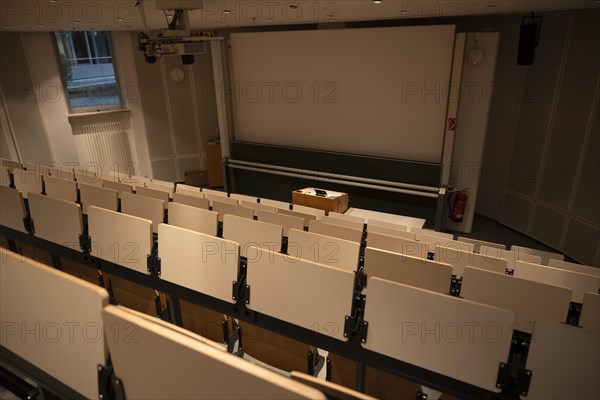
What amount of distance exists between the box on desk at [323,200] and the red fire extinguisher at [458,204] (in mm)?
1877

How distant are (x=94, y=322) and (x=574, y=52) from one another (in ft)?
22.3

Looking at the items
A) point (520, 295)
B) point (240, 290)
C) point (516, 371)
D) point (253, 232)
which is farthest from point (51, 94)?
point (516, 371)

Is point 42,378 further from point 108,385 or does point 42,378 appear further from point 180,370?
point 180,370

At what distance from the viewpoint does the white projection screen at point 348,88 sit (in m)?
6.04

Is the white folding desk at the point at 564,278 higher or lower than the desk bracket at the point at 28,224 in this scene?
lower

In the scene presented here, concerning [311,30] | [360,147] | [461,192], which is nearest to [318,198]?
[360,147]

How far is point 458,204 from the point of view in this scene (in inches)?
253

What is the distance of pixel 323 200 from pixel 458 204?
7.86 feet

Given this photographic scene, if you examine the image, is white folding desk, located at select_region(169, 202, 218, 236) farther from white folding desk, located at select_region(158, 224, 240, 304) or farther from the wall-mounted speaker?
the wall-mounted speaker

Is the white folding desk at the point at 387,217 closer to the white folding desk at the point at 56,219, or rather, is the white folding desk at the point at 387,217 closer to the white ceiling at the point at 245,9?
the white ceiling at the point at 245,9

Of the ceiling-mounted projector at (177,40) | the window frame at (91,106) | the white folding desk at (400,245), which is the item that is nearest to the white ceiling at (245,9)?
the ceiling-mounted projector at (177,40)

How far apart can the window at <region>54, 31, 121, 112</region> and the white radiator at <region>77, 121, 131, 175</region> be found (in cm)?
46

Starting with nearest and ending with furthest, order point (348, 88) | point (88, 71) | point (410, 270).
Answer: point (410, 270) → point (348, 88) → point (88, 71)

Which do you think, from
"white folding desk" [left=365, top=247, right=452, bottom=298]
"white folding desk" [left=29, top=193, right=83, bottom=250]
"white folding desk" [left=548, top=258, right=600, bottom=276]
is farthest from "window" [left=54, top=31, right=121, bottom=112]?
"white folding desk" [left=548, top=258, right=600, bottom=276]
